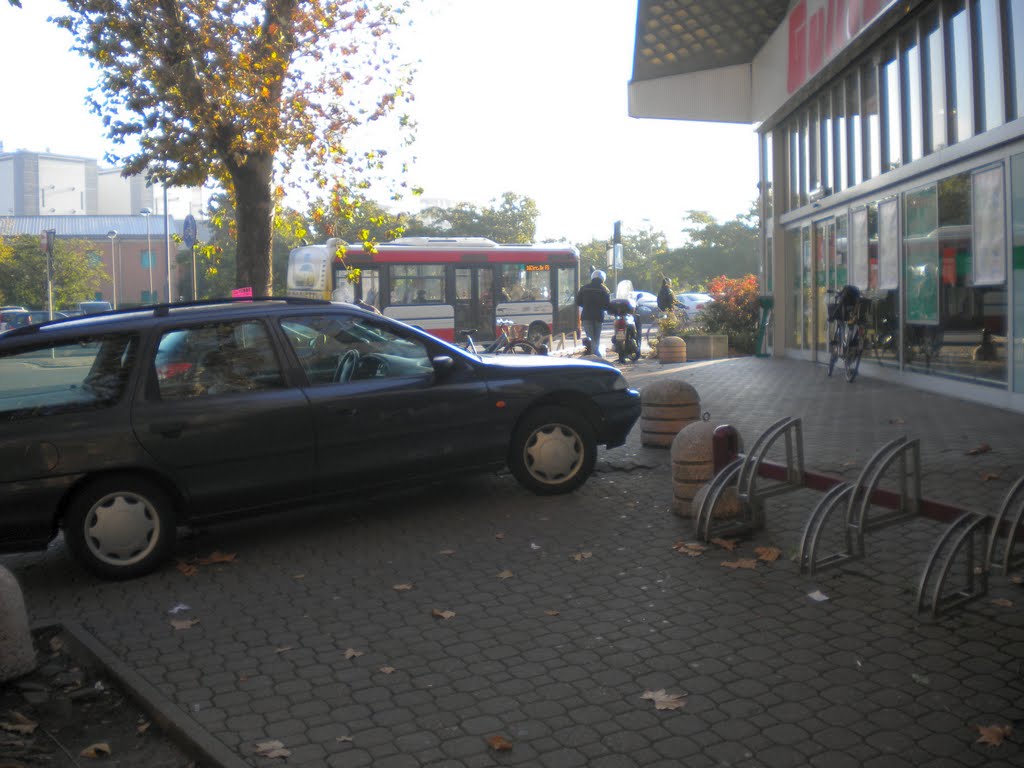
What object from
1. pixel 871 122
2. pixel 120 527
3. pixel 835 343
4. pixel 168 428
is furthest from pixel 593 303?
pixel 120 527

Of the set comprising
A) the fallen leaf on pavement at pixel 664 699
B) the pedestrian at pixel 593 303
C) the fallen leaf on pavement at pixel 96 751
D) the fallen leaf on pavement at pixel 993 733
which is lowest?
the fallen leaf on pavement at pixel 96 751

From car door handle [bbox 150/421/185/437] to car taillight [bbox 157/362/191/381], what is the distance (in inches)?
13.0

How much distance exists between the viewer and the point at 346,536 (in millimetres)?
7344

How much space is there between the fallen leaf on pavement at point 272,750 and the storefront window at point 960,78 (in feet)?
36.0

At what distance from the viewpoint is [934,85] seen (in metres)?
13.3

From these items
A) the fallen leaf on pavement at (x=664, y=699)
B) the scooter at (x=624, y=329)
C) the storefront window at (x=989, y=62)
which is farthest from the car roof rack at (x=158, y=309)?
the scooter at (x=624, y=329)

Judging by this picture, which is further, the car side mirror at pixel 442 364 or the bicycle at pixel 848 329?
A: the bicycle at pixel 848 329

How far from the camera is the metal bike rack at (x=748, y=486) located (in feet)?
20.6

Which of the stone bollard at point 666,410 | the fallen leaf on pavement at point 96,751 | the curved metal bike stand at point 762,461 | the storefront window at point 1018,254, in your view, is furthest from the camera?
the storefront window at point 1018,254

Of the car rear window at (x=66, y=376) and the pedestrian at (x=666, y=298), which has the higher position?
the pedestrian at (x=666, y=298)

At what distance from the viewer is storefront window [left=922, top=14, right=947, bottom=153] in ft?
42.4

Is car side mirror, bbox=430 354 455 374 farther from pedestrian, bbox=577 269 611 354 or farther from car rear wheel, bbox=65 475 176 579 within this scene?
pedestrian, bbox=577 269 611 354

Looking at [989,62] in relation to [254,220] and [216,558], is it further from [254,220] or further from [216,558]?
[254,220]

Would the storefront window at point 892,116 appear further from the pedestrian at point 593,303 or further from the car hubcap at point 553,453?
the car hubcap at point 553,453
